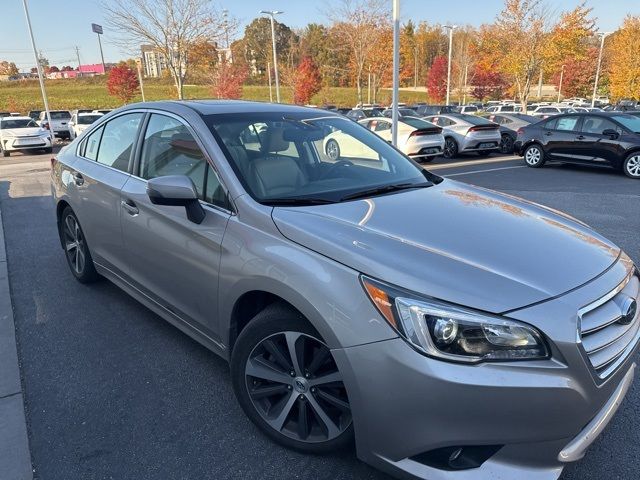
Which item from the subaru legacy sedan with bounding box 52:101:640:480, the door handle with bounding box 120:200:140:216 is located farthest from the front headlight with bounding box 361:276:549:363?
the door handle with bounding box 120:200:140:216

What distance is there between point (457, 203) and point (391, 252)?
0.95 meters

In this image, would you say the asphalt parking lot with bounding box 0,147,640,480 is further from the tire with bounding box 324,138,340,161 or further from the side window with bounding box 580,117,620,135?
the side window with bounding box 580,117,620,135

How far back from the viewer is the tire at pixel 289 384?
2.15 metres

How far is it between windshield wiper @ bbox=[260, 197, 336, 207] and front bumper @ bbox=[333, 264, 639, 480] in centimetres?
94

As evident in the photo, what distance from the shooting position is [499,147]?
55.2ft

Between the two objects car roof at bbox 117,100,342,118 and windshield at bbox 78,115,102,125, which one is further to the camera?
windshield at bbox 78,115,102,125

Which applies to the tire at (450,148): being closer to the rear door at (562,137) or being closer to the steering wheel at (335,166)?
the rear door at (562,137)

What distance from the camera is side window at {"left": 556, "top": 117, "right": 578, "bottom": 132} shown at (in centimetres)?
1288

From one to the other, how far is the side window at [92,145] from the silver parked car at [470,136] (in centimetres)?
1353

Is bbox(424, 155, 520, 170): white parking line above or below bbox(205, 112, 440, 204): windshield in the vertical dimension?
below

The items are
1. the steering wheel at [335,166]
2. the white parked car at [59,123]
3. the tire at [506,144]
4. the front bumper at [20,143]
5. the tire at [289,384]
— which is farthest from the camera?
the white parked car at [59,123]

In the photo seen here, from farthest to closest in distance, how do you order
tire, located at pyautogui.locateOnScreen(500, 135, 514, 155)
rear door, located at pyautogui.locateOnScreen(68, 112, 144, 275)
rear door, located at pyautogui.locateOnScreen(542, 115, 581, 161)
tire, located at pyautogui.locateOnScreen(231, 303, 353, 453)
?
tire, located at pyautogui.locateOnScreen(500, 135, 514, 155), rear door, located at pyautogui.locateOnScreen(542, 115, 581, 161), rear door, located at pyautogui.locateOnScreen(68, 112, 144, 275), tire, located at pyautogui.locateOnScreen(231, 303, 353, 453)

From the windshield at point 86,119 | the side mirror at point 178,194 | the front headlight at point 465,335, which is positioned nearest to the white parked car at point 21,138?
the windshield at point 86,119

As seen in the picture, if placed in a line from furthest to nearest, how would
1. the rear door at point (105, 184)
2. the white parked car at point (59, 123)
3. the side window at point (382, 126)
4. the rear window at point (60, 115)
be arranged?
the rear window at point (60, 115), the white parked car at point (59, 123), the side window at point (382, 126), the rear door at point (105, 184)
